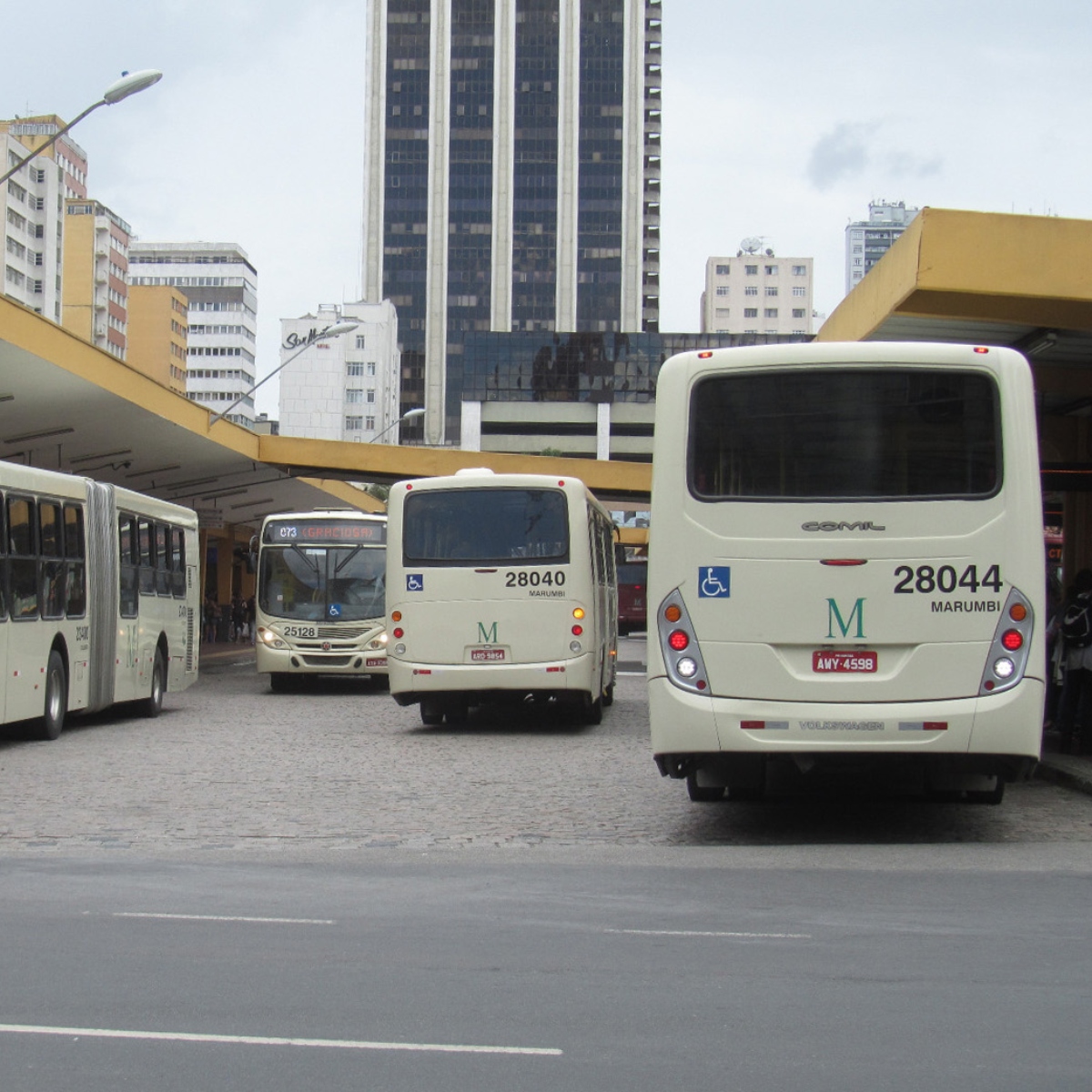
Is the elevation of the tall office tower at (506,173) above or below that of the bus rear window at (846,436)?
above

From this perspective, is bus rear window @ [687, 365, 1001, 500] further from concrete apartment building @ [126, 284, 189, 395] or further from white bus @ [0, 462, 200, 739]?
concrete apartment building @ [126, 284, 189, 395]

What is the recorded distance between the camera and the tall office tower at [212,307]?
170m

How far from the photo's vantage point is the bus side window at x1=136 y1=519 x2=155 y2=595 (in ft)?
71.5

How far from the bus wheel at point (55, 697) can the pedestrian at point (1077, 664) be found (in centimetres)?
1026

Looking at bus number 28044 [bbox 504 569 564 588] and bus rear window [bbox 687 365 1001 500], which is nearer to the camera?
bus rear window [bbox 687 365 1001 500]

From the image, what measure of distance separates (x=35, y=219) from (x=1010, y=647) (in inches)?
4784

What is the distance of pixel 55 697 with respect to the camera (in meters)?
18.2

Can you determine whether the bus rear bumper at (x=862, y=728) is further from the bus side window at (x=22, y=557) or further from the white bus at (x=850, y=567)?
the bus side window at (x=22, y=557)

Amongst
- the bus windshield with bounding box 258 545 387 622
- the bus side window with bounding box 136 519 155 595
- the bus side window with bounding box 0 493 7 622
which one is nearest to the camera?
the bus side window with bounding box 0 493 7 622

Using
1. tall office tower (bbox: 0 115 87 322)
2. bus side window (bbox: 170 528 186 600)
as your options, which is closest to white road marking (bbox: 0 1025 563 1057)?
bus side window (bbox: 170 528 186 600)

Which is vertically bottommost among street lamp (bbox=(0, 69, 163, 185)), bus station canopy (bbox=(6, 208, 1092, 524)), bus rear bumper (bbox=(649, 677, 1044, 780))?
bus rear bumper (bbox=(649, 677, 1044, 780))

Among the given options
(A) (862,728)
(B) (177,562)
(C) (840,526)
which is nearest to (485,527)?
(B) (177,562)

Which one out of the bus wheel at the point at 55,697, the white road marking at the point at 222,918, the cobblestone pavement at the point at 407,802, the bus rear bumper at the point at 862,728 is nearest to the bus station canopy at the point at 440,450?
the cobblestone pavement at the point at 407,802

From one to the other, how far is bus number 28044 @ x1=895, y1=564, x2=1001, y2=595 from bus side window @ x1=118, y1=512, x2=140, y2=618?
1304 centimetres
